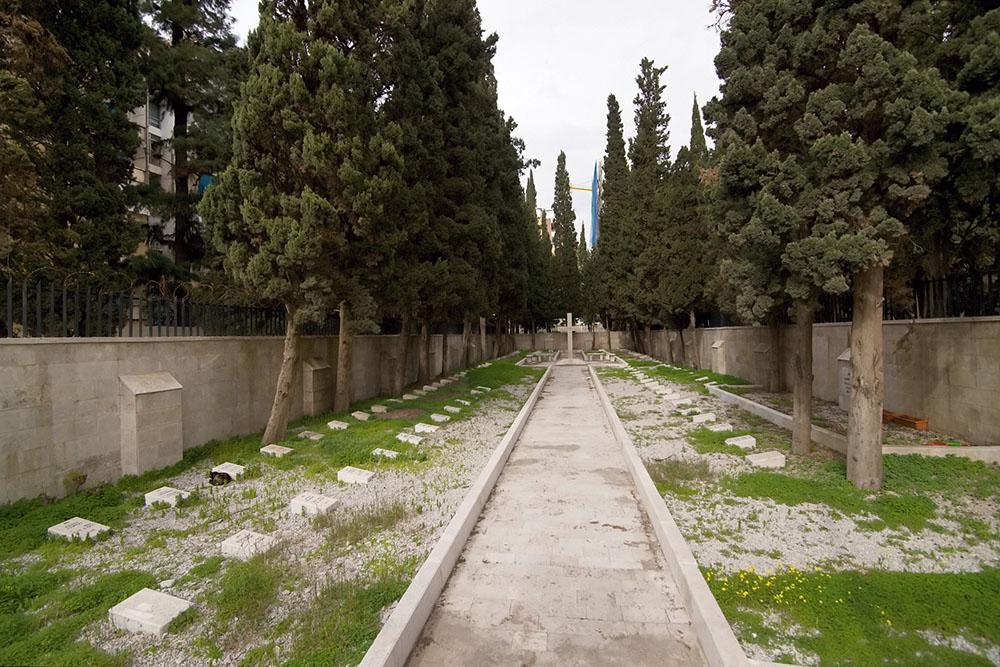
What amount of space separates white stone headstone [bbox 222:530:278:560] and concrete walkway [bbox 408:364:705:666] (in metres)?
1.91

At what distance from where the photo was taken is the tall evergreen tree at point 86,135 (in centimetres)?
832

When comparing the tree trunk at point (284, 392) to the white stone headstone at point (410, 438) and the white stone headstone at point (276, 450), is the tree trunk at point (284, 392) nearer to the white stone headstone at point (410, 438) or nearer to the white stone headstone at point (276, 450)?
the white stone headstone at point (276, 450)

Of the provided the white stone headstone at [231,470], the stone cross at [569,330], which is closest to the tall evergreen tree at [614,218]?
the stone cross at [569,330]

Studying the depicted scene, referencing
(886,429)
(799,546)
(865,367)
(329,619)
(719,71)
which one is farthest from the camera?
(886,429)

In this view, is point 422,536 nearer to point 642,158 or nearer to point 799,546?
point 799,546

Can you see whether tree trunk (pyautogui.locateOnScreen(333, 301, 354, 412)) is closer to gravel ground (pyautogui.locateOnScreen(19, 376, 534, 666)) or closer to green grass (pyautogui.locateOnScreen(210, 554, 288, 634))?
gravel ground (pyautogui.locateOnScreen(19, 376, 534, 666))

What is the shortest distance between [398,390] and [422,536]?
1019 cm

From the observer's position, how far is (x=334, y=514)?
562cm

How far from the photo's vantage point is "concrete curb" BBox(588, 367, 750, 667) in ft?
10.1

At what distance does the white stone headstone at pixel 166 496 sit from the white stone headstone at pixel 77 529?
0.73m

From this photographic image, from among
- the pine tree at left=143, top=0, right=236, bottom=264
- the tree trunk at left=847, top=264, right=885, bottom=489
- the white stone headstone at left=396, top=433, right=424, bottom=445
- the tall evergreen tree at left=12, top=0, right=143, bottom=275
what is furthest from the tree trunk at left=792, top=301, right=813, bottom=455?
the pine tree at left=143, top=0, right=236, bottom=264

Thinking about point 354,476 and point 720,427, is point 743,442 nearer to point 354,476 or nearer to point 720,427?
point 720,427

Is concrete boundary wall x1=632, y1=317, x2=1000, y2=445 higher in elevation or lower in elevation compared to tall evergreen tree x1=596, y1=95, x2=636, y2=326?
lower

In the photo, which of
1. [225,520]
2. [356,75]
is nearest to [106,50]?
[356,75]
